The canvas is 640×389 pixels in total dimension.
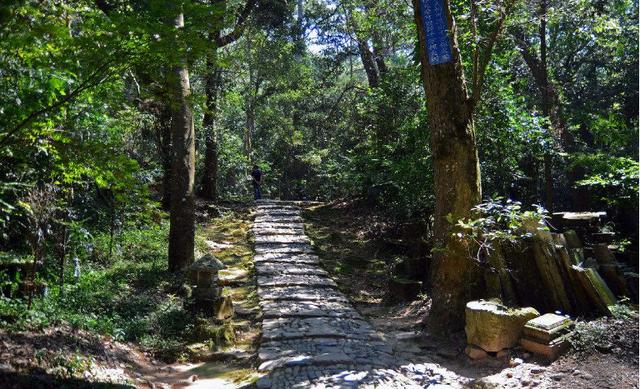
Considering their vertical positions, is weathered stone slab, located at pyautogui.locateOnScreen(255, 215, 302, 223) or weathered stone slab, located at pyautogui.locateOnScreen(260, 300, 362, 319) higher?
weathered stone slab, located at pyautogui.locateOnScreen(255, 215, 302, 223)

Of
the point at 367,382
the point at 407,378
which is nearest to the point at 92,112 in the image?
the point at 367,382

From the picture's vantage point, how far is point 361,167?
539 inches

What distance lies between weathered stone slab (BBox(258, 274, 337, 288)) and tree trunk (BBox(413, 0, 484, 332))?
2.72 meters

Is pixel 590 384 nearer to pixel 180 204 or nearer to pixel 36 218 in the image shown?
pixel 36 218

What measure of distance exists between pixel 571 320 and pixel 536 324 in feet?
1.47

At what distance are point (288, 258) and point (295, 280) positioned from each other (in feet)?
4.46

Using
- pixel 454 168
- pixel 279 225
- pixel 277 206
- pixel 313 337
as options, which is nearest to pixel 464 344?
pixel 313 337

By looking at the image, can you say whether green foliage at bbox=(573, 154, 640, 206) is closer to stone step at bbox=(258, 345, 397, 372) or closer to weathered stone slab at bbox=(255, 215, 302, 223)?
stone step at bbox=(258, 345, 397, 372)

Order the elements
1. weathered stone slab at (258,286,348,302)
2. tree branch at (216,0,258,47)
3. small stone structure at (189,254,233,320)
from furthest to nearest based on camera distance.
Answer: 1. tree branch at (216,0,258,47)
2. weathered stone slab at (258,286,348,302)
3. small stone structure at (189,254,233,320)

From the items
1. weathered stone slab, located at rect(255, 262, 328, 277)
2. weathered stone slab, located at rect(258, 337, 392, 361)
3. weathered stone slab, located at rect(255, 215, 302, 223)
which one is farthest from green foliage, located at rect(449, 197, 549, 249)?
weathered stone slab, located at rect(255, 215, 302, 223)

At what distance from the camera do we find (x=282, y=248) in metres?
10.5

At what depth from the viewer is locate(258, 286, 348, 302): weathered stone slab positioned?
7.51 m

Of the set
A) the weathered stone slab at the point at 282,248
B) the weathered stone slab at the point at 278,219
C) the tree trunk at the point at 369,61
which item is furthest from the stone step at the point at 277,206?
the tree trunk at the point at 369,61

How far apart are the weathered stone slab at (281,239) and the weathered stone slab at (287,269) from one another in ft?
5.37
